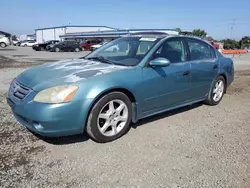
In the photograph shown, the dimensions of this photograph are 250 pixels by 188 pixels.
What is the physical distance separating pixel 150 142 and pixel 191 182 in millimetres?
996

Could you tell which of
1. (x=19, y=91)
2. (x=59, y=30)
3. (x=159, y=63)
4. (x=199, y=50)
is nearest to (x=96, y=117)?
(x=19, y=91)

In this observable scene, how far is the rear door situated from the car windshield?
94cm

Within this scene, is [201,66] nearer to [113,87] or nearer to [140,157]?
[113,87]

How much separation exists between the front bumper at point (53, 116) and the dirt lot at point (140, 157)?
0.31 meters

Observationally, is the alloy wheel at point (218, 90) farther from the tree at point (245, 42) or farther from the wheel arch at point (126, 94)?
the tree at point (245, 42)

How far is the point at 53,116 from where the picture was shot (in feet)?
9.81

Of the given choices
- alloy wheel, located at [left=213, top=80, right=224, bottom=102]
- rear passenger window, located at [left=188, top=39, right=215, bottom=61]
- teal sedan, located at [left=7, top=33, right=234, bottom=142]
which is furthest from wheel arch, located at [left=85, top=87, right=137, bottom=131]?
alloy wheel, located at [left=213, top=80, right=224, bottom=102]

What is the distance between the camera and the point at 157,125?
13.5 feet

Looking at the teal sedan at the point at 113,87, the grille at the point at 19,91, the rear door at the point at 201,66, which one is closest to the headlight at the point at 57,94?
the teal sedan at the point at 113,87

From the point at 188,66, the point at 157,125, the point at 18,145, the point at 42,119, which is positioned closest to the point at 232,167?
the point at 157,125

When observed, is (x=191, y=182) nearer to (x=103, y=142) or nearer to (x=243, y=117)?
(x=103, y=142)

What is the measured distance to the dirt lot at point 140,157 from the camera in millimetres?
Result: 2609

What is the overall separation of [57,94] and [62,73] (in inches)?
21.2

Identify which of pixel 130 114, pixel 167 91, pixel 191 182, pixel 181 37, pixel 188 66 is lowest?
pixel 191 182
